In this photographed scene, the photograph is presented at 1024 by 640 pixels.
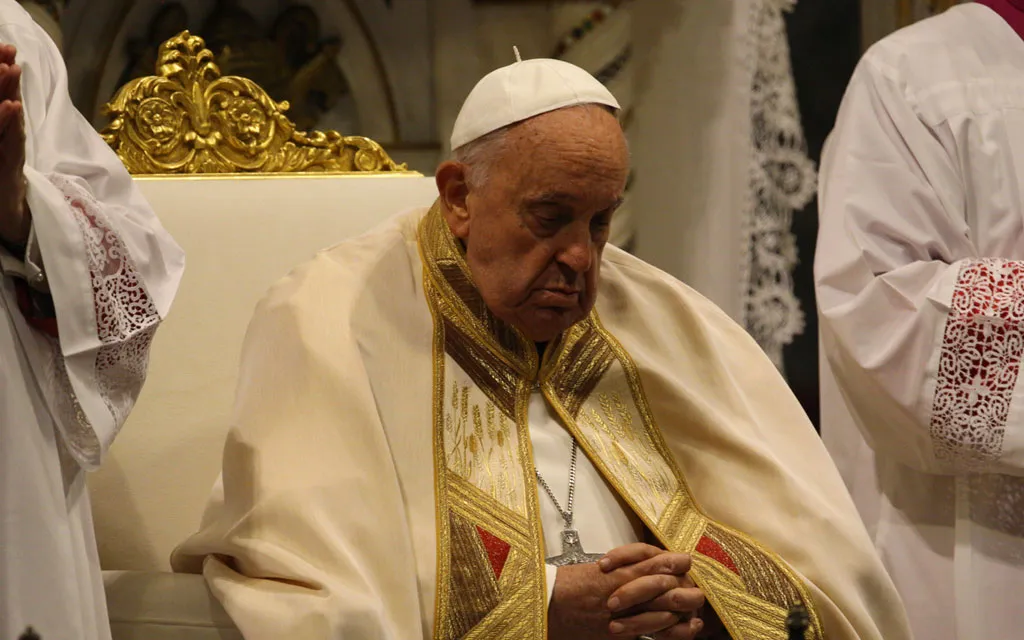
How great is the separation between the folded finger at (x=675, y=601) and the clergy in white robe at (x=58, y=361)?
939mm

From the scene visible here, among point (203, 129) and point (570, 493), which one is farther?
point (203, 129)

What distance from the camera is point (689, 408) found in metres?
3.07

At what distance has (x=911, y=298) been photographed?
11.4ft

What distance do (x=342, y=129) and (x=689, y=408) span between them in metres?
3.11

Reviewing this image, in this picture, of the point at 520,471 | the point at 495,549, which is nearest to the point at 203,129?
the point at 520,471

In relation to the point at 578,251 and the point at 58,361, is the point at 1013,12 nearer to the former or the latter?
the point at 578,251

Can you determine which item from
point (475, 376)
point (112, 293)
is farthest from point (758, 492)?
point (112, 293)

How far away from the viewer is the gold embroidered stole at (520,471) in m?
2.68

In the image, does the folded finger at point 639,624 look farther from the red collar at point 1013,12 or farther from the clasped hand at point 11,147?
the red collar at point 1013,12

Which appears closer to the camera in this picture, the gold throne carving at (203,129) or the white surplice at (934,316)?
the white surplice at (934,316)

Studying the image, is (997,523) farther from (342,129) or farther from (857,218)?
(342,129)

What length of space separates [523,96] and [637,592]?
95 cm

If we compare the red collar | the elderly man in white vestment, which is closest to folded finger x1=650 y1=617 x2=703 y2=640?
the elderly man in white vestment

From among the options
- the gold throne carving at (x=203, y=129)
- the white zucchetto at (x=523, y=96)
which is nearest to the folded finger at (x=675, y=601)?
the white zucchetto at (x=523, y=96)
